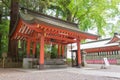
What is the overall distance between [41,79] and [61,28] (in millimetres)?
5537

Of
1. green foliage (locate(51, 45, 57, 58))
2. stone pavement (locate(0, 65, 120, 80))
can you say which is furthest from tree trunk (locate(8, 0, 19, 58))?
stone pavement (locate(0, 65, 120, 80))

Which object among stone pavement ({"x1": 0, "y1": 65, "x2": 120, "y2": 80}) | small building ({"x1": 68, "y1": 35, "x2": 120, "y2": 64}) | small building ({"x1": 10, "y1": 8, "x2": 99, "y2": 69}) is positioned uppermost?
small building ({"x1": 10, "y1": 8, "x2": 99, "y2": 69})

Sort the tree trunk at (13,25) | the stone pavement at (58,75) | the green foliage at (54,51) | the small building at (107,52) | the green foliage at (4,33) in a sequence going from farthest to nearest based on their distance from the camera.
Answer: the small building at (107,52) → the green foliage at (4,33) → the green foliage at (54,51) → the tree trunk at (13,25) → the stone pavement at (58,75)

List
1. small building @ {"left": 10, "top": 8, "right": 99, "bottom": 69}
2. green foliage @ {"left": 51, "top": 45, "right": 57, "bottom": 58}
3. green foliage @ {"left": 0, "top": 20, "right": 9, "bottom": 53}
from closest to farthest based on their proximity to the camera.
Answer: small building @ {"left": 10, "top": 8, "right": 99, "bottom": 69} < green foliage @ {"left": 51, "top": 45, "right": 57, "bottom": 58} < green foliage @ {"left": 0, "top": 20, "right": 9, "bottom": 53}

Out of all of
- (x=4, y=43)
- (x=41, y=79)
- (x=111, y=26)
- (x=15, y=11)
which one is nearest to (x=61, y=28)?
(x=41, y=79)

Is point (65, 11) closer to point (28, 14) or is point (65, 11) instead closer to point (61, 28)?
point (28, 14)

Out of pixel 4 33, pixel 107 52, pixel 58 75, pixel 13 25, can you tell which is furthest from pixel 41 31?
pixel 107 52

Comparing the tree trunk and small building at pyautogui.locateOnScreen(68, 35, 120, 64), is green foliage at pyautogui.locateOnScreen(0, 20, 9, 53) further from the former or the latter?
small building at pyautogui.locateOnScreen(68, 35, 120, 64)

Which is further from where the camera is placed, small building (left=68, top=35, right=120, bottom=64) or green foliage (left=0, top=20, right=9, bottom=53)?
small building (left=68, top=35, right=120, bottom=64)

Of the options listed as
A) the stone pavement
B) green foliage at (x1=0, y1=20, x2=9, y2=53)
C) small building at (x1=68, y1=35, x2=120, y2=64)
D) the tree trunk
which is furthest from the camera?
small building at (x1=68, y1=35, x2=120, y2=64)

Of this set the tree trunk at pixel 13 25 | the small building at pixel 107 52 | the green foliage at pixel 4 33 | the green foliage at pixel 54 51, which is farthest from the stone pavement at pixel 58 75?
the small building at pixel 107 52

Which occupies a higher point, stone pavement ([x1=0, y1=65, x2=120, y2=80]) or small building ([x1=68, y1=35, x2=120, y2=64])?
small building ([x1=68, y1=35, x2=120, y2=64])

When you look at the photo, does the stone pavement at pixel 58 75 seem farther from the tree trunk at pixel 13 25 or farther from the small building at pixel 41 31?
the tree trunk at pixel 13 25

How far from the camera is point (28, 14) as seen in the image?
13.5 meters
